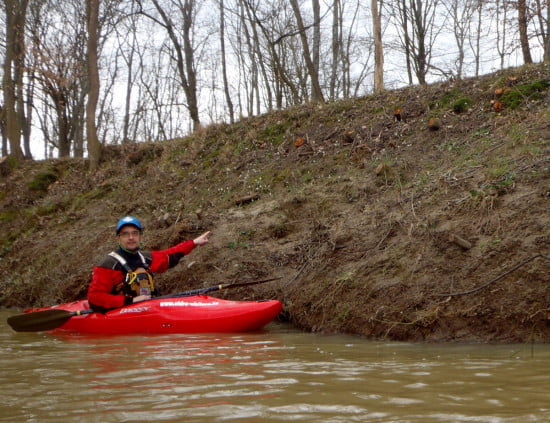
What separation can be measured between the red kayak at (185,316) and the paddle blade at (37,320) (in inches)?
13.5

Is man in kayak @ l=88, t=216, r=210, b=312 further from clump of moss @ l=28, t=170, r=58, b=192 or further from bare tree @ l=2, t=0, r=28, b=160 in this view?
bare tree @ l=2, t=0, r=28, b=160

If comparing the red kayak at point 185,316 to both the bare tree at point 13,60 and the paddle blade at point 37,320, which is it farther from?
the bare tree at point 13,60

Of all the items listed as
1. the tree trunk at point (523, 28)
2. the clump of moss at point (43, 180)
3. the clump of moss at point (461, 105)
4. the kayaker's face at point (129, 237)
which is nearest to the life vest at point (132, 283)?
the kayaker's face at point (129, 237)

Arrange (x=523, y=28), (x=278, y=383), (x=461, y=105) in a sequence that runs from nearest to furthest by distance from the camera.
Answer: (x=278, y=383), (x=461, y=105), (x=523, y=28)

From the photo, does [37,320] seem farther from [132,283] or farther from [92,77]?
[92,77]

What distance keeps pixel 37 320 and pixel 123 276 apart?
A: 1.08 m

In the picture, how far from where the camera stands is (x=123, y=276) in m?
6.32

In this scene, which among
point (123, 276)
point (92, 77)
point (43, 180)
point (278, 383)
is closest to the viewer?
point (278, 383)

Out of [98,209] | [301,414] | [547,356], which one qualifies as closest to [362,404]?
[301,414]

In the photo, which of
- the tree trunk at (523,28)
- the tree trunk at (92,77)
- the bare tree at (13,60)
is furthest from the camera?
the bare tree at (13,60)

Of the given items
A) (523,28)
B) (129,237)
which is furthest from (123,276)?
(523,28)

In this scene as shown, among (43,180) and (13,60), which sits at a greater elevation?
(13,60)

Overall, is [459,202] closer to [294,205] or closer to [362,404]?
[294,205]

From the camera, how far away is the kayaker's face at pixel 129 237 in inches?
250
